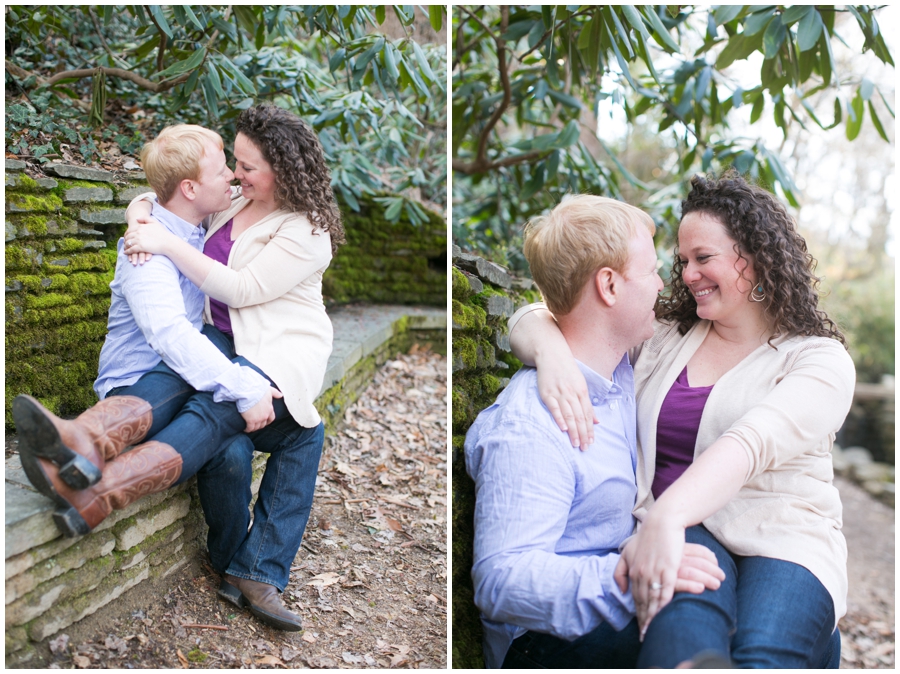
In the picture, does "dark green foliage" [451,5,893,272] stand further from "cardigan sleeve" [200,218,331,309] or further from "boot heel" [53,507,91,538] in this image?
"boot heel" [53,507,91,538]

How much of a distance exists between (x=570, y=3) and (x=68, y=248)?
2216mm

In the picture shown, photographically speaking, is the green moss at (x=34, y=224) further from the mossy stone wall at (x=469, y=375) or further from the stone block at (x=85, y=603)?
the mossy stone wall at (x=469, y=375)

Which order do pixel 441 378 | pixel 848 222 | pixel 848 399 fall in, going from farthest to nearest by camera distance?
pixel 848 222 < pixel 441 378 < pixel 848 399

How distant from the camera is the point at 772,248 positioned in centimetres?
187

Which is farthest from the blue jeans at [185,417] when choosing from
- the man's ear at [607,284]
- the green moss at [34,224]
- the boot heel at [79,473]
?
the man's ear at [607,284]

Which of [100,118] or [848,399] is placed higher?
[100,118]

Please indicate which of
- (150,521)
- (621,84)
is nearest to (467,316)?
(150,521)

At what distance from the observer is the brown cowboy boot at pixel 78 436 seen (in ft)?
4.96

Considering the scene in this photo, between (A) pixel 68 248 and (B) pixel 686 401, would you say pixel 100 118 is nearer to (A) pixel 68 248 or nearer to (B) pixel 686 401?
(A) pixel 68 248

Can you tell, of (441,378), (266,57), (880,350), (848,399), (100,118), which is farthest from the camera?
(880,350)

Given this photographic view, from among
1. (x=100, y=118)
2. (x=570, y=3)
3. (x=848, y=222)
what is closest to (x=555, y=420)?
(x=570, y=3)

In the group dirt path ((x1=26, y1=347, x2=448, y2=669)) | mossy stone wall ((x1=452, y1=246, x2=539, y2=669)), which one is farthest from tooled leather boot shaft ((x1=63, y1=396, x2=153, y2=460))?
mossy stone wall ((x1=452, y1=246, x2=539, y2=669))

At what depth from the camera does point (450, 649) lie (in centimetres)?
175

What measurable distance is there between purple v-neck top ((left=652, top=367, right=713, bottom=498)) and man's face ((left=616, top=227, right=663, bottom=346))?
25 cm
